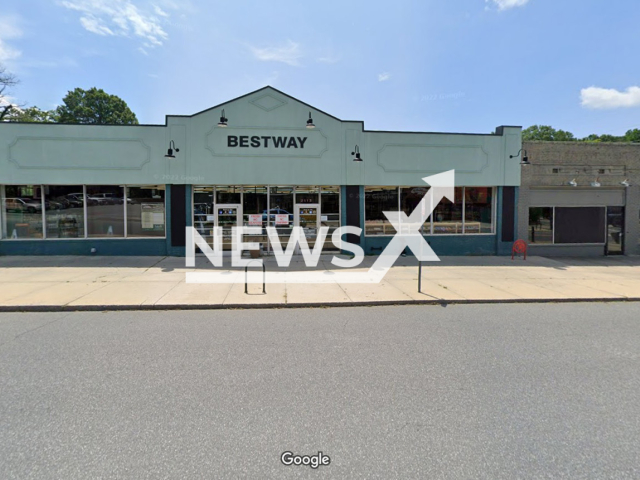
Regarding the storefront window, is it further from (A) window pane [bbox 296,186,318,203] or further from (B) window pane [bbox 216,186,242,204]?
(B) window pane [bbox 216,186,242,204]

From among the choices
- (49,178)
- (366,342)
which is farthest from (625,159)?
(49,178)

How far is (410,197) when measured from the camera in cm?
1423

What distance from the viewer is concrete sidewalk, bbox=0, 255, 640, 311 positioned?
23.5 ft

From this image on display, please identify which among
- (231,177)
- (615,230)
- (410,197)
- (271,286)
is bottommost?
(271,286)

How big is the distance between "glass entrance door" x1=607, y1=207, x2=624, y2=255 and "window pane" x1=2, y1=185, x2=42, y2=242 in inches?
952

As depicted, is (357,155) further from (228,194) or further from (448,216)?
(228,194)

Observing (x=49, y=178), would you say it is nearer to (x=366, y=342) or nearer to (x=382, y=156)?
(x=382, y=156)

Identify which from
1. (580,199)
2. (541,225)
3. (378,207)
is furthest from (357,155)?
(580,199)

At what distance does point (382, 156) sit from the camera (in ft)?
45.1

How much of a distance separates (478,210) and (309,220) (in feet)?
24.0

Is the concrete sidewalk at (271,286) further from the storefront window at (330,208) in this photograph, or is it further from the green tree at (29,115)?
the green tree at (29,115)

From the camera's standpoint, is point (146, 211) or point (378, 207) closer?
point (146, 211)

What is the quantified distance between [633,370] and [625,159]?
16115mm

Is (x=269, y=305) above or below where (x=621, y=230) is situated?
below
